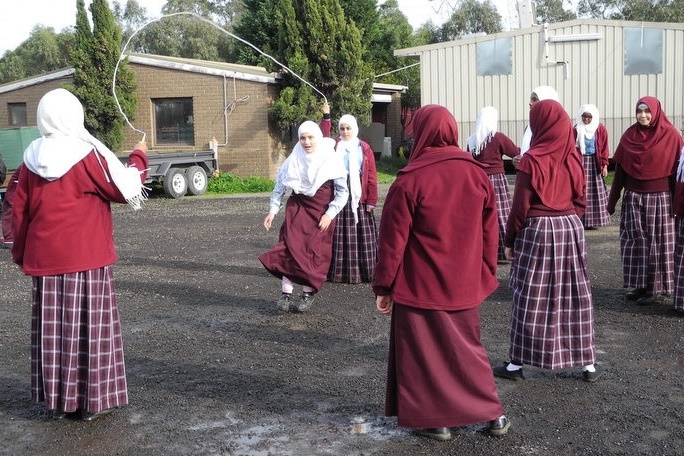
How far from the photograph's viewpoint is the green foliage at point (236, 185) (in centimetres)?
1986

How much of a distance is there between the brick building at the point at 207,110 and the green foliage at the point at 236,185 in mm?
789

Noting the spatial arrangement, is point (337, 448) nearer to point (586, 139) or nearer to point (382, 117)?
point (586, 139)

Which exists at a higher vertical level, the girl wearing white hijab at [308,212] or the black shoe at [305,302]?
the girl wearing white hijab at [308,212]

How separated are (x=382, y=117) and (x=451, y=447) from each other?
86.5 feet

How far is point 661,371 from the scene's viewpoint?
516cm

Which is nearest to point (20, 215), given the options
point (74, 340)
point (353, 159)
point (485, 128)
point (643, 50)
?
point (74, 340)

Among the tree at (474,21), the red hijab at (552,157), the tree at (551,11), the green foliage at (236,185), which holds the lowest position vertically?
the green foliage at (236,185)

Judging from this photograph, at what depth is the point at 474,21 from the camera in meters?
34.2

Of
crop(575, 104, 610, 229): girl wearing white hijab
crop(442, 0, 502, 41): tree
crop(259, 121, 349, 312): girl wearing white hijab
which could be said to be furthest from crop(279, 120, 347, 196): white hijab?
crop(442, 0, 502, 41): tree

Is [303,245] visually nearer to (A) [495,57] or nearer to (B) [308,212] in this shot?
(B) [308,212]

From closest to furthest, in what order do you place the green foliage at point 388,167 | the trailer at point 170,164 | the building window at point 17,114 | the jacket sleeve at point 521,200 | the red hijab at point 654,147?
the jacket sleeve at point 521,200 < the red hijab at point 654,147 < the trailer at point 170,164 < the green foliage at point 388,167 < the building window at point 17,114

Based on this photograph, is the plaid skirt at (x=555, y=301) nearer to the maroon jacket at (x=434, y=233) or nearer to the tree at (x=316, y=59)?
the maroon jacket at (x=434, y=233)

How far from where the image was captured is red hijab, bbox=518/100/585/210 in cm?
475

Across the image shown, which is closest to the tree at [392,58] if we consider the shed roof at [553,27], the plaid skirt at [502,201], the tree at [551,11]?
the shed roof at [553,27]
